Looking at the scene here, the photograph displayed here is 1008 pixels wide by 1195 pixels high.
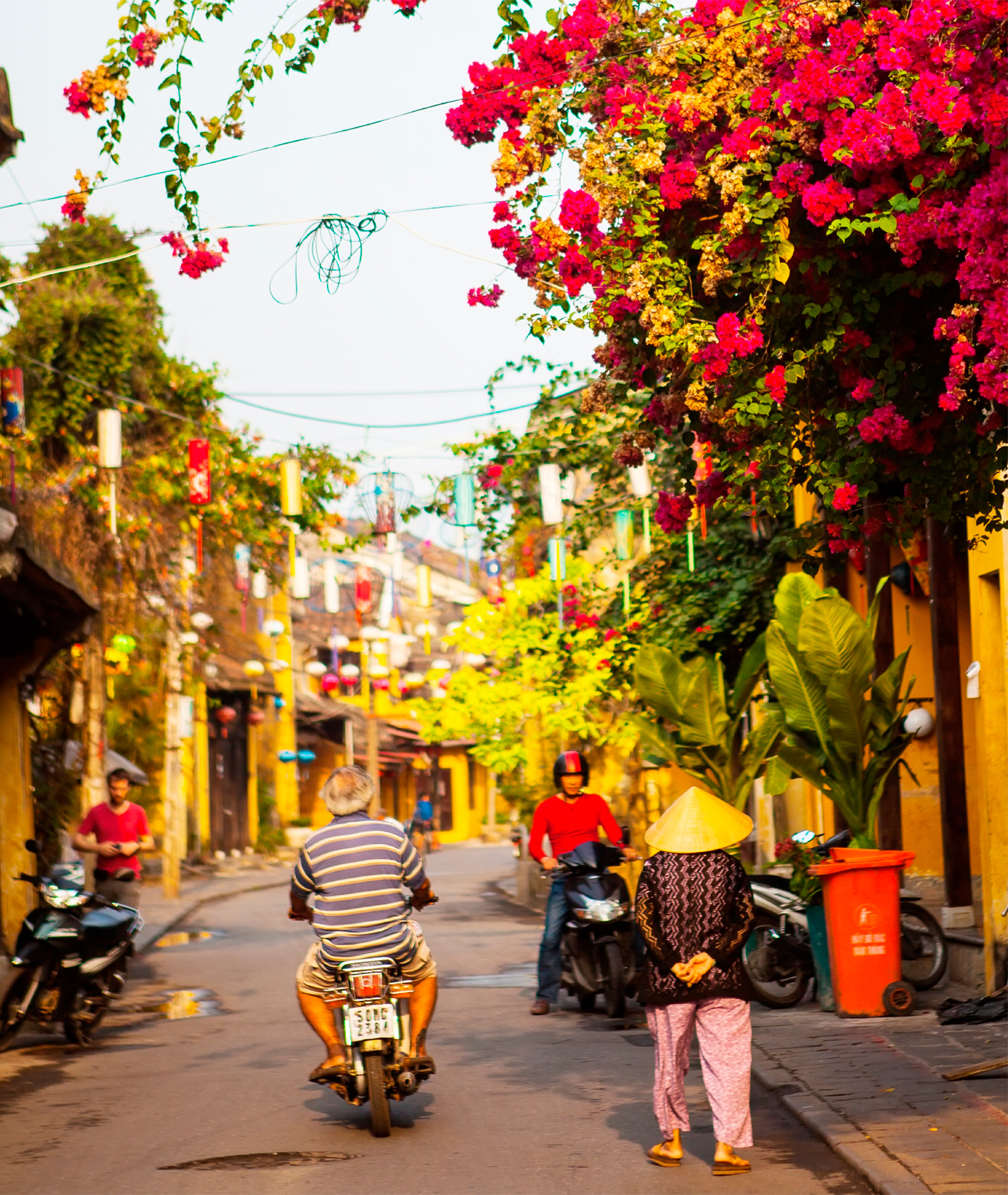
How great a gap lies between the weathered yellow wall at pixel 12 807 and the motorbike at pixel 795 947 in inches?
271

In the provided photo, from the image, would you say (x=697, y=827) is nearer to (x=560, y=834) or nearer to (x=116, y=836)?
(x=560, y=834)

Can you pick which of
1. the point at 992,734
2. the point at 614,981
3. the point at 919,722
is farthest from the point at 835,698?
the point at 919,722

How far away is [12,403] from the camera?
675 inches

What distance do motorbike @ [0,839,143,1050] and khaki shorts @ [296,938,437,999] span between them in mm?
3599

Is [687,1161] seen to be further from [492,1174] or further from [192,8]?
[192,8]

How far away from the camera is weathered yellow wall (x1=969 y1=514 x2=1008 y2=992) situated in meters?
11.5

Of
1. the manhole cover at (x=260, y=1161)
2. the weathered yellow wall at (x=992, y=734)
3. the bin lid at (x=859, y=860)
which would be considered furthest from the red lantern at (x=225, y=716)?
the manhole cover at (x=260, y=1161)

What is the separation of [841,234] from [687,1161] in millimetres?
3978

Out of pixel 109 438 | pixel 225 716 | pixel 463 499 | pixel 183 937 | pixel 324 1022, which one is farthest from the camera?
pixel 225 716

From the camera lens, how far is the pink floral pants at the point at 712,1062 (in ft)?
22.7

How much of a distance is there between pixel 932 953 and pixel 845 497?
5994 millimetres

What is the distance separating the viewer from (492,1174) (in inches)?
274

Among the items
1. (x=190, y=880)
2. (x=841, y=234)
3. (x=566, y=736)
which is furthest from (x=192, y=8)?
(x=190, y=880)

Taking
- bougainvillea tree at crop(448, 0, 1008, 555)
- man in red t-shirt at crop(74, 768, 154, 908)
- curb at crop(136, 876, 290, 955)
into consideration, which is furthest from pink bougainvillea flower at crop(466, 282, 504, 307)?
curb at crop(136, 876, 290, 955)
